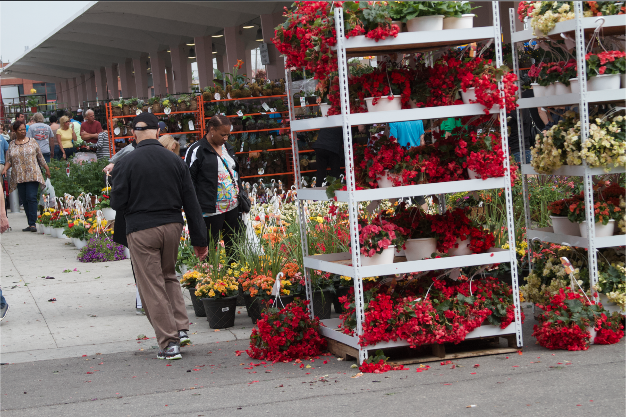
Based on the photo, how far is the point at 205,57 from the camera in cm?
2877

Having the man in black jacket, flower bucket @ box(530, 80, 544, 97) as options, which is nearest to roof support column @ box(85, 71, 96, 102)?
the man in black jacket

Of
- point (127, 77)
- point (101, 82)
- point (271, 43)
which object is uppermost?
point (101, 82)

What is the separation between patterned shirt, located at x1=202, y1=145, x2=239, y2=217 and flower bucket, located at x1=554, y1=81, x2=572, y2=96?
3.09 meters

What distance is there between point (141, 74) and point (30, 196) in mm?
25988

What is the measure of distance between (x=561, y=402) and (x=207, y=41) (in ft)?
86.2

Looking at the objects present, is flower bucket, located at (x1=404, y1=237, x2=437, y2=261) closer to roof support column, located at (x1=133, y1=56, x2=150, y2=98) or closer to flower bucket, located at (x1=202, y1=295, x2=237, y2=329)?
flower bucket, located at (x1=202, y1=295, x2=237, y2=329)

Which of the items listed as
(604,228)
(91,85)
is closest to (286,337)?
(604,228)

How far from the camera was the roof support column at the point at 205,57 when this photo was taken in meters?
28.7

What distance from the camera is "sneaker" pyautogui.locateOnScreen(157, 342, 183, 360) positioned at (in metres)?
5.69

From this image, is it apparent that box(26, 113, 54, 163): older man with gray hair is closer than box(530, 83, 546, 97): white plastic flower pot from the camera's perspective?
No

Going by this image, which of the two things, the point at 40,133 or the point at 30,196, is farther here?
the point at 40,133

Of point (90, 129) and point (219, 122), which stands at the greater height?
point (90, 129)

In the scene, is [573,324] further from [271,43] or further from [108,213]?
[271,43]

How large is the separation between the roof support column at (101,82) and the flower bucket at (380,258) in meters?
44.8
